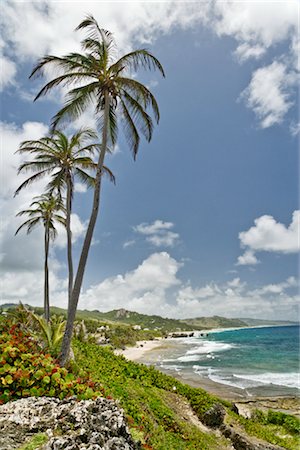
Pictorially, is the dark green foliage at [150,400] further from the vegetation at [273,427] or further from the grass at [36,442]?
the grass at [36,442]

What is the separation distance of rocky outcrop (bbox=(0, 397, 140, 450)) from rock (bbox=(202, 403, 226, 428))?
27.3ft

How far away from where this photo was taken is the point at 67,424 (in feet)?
15.5

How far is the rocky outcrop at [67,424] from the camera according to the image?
430 cm

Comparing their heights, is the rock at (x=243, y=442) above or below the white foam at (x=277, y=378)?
above

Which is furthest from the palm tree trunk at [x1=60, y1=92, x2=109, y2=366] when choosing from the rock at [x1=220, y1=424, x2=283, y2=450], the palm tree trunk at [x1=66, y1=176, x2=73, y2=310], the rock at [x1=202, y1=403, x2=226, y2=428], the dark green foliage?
the rock at [x1=220, y1=424, x2=283, y2=450]

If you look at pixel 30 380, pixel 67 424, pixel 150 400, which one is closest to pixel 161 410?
pixel 150 400

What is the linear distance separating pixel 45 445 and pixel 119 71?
12149 mm

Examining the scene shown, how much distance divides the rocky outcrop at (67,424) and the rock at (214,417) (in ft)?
27.3

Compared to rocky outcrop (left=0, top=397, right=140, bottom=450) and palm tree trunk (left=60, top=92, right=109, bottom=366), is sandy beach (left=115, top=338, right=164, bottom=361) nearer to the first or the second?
palm tree trunk (left=60, top=92, right=109, bottom=366)

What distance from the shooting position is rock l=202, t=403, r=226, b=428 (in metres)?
12.1

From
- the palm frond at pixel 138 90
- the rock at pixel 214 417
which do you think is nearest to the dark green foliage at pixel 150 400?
the rock at pixel 214 417

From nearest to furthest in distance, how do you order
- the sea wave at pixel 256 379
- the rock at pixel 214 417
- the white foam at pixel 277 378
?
the rock at pixel 214 417
the sea wave at pixel 256 379
the white foam at pixel 277 378

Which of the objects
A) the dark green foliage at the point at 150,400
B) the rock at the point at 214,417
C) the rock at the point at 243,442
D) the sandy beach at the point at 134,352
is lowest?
the sandy beach at the point at 134,352

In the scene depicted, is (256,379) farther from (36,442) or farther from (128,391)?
(36,442)
